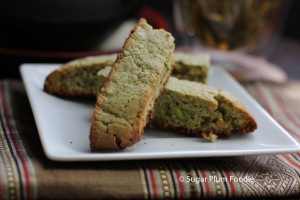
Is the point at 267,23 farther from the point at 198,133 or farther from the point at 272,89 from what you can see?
the point at 198,133

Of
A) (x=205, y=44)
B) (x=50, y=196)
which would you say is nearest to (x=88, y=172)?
(x=50, y=196)

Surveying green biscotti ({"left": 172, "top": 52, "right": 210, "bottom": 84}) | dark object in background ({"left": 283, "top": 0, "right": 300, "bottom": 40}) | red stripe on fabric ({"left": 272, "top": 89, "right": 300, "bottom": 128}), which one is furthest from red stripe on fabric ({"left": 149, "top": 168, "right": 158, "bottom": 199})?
dark object in background ({"left": 283, "top": 0, "right": 300, "bottom": 40})

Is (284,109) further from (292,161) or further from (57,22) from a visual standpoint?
(57,22)

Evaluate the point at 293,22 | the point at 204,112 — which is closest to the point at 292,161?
the point at 204,112

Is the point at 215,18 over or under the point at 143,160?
over

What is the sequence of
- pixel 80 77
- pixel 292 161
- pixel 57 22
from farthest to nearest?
pixel 57 22 → pixel 80 77 → pixel 292 161
